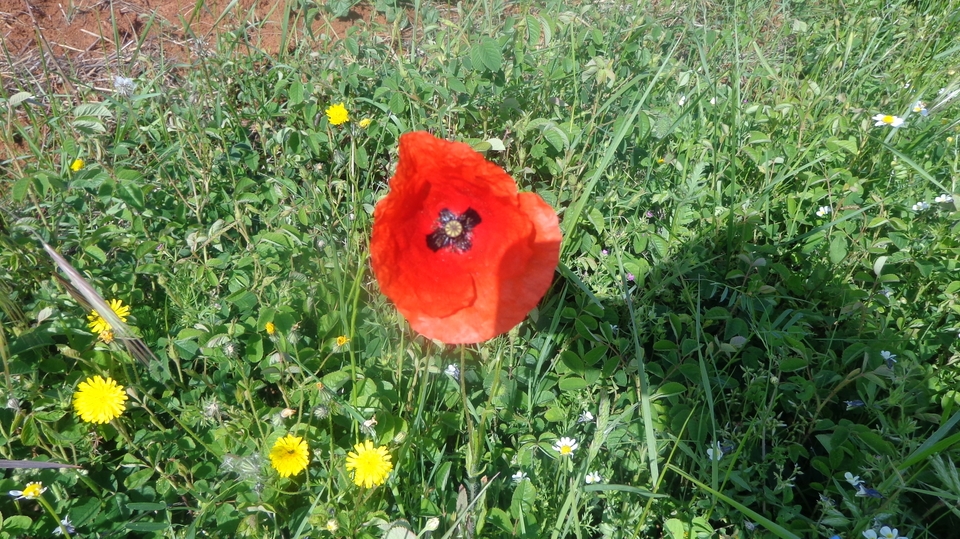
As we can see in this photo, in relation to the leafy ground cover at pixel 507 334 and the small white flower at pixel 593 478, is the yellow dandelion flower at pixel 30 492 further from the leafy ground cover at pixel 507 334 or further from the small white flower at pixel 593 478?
the small white flower at pixel 593 478

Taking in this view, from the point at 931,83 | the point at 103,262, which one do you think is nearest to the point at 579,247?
the point at 103,262

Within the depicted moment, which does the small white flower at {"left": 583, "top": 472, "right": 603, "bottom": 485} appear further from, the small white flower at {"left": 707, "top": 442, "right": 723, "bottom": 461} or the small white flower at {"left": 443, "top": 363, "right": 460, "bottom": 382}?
the small white flower at {"left": 443, "top": 363, "right": 460, "bottom": 382}

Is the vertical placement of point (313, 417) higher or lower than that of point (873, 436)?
lower

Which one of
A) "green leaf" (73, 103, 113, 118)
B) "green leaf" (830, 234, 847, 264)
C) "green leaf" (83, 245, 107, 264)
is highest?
"green leaf" (830, 234, 847, 264)

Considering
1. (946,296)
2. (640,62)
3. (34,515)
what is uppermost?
(640,62)

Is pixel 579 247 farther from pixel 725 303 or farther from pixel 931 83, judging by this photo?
pixel 931 83

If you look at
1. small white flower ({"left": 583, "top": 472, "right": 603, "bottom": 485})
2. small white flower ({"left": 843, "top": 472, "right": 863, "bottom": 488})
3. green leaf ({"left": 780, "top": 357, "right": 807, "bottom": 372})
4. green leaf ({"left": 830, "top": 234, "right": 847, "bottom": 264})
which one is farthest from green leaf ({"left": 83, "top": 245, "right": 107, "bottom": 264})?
green leaf ({"left": 830, "top": 234, "right": 847, "bottom": 264})

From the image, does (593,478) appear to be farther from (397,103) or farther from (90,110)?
(90,110)
